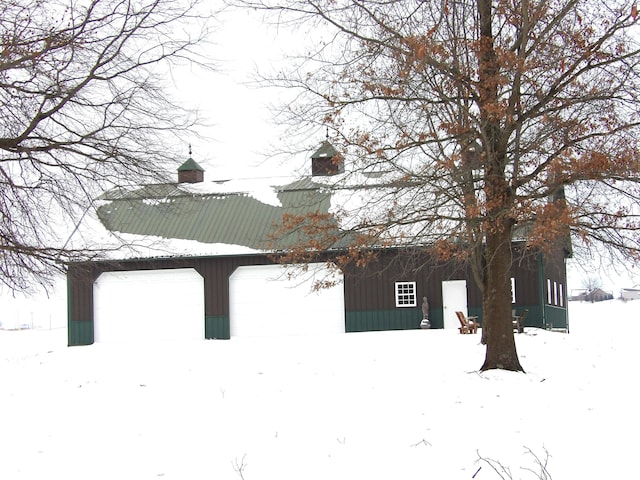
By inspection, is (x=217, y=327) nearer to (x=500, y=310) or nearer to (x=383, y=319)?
(x=383, y=319)

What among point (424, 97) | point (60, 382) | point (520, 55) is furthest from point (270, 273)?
point (520, 55)

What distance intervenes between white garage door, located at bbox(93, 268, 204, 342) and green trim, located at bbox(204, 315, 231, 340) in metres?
0.25

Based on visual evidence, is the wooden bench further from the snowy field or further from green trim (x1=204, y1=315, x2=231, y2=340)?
green trim (x1=204, y1=315, x2=231, y2=340)

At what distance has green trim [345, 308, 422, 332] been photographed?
24.9m

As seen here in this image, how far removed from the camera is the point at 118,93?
34.1 feet

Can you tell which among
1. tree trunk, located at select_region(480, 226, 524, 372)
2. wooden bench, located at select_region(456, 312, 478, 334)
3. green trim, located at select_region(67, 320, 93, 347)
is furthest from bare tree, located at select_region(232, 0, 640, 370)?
green trim, located at select_region(67, 320, 93, 347)

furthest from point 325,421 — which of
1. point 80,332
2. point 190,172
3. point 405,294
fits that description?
point 190,172

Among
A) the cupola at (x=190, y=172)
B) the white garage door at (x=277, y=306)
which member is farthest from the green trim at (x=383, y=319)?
the cupola at (x=190, y=172)

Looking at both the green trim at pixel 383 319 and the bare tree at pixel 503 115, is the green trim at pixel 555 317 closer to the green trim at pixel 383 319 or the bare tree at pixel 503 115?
the green trim at pixel 383 319

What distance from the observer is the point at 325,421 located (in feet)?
29.4

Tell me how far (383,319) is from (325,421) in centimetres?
1619

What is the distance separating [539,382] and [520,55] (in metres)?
5.44

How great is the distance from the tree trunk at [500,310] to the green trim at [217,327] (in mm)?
14404

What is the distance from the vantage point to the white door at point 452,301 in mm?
25031
